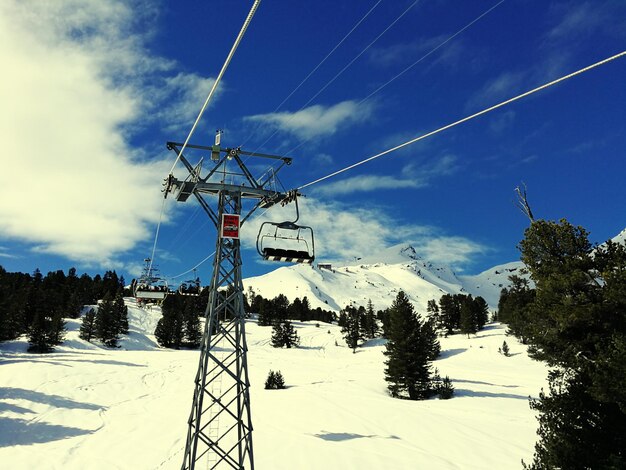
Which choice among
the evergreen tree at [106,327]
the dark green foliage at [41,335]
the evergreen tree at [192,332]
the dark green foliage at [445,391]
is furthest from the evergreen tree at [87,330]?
the dark green foliage at [445,391]

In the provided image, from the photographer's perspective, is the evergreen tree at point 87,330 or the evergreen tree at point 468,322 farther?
the evergreen tree at point 468,322

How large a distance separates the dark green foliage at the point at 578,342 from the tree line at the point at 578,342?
3cm

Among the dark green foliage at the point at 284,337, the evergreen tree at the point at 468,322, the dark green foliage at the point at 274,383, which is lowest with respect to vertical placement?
the dark green foliage at the point at 274,383

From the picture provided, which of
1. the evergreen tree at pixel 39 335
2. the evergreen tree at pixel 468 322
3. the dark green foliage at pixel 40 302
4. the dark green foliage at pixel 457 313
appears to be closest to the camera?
the dark green foliage at pixel 40 302

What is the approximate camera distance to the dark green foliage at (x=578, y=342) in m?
14.4

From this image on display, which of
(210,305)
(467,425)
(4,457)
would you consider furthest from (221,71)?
(467,425)

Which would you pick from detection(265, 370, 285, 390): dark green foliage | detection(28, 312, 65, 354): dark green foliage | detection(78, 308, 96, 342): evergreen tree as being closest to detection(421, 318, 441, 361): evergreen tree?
detection(265, 370, 285, 390): dark green foliage

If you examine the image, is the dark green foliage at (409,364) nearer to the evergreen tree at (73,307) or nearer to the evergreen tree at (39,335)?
the evergreen tree at (39,335)

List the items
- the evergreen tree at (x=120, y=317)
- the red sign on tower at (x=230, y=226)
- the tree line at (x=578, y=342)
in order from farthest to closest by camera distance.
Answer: the evergreen tree at (x=120, y=317)
the red sign on tower at (x=230, y=226)
the tree line at (x=578, y=342)

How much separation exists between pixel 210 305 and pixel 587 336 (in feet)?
56.6

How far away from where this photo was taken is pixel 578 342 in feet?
67.1

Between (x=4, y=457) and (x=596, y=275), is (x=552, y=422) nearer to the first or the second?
(x=596, y=275)

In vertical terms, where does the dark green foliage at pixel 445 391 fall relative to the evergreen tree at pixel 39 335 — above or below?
below

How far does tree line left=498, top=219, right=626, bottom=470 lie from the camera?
14406mm
